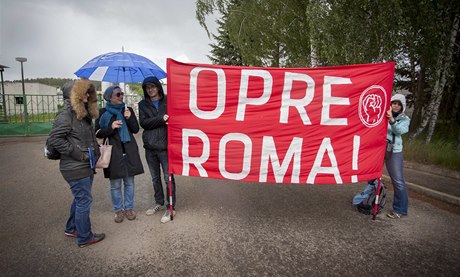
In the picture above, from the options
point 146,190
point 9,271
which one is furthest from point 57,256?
point 146,190

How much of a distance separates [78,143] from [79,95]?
524 mm

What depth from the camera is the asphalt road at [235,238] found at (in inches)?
101

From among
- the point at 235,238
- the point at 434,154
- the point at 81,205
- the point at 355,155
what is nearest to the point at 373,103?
the point at 355,155

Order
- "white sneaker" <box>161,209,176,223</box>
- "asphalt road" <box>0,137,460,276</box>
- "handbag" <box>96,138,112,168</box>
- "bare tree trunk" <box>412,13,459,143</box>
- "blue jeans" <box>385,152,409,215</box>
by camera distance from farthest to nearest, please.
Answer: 1. "bare tree trunk" <box>412,13,459,143</box>
2. "blue jeans" <box>385,152,409,215</box>
3. "white sneaker" <box>161,209,176,223</box>
4. "handbag" <box>96,138,112,168</box>
5. "asphalt road" <box>0,137,460,276</box>

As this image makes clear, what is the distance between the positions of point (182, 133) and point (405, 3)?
24.5 ft

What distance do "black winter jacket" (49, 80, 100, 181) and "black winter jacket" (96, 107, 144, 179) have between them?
42 centimetres

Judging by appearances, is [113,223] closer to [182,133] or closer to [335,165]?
[182,133]

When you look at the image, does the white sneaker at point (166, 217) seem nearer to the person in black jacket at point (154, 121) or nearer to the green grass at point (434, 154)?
the person in black jacket at point (154, 121)

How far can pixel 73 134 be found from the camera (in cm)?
270

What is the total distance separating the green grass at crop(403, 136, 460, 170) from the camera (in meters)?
5.77

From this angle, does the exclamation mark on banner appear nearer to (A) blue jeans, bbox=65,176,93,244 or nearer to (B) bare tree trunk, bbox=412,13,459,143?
(A) blue jeans, bbox=65,176,93,244

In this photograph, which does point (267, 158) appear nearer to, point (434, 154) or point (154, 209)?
point (154, 209)

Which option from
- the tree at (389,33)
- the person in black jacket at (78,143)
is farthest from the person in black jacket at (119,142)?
the tree at (389,33)

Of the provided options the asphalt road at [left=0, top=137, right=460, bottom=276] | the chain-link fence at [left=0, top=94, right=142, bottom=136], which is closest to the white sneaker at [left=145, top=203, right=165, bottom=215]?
the asphalt road at [left=0, top=137, right=460, bottom=276]
